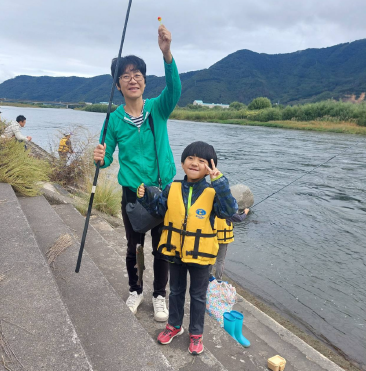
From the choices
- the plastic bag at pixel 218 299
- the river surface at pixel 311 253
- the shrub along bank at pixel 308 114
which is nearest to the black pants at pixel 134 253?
the plastic bag at pixel 218 299

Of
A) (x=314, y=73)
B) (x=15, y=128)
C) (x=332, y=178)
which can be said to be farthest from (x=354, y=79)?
(x=15, y=128)

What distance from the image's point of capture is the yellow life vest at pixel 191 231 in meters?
2.35

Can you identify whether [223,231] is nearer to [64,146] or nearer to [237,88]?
[64,146]

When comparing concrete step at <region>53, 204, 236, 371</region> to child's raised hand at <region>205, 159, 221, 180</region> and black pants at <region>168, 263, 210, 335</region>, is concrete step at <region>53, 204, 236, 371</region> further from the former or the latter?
child's raised hand at <region>205, 159, 221, 180</region>

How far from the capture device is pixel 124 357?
6.72 feet

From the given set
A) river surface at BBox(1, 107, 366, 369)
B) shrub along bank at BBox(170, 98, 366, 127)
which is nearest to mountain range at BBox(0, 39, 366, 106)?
shrub along bank at BBox(170, 98, 366, 127)

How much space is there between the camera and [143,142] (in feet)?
8.73

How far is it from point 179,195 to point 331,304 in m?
4.29

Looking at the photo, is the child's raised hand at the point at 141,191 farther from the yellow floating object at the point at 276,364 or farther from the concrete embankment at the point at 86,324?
the yellow floating object at the point at 276,364

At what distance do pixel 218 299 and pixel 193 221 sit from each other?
153 cm

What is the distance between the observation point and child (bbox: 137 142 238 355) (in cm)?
234

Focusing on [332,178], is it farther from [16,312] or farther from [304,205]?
[16,312]

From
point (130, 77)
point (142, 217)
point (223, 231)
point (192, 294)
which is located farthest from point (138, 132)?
point (223, 231)

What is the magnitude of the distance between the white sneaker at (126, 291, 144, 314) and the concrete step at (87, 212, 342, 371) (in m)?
0.08
